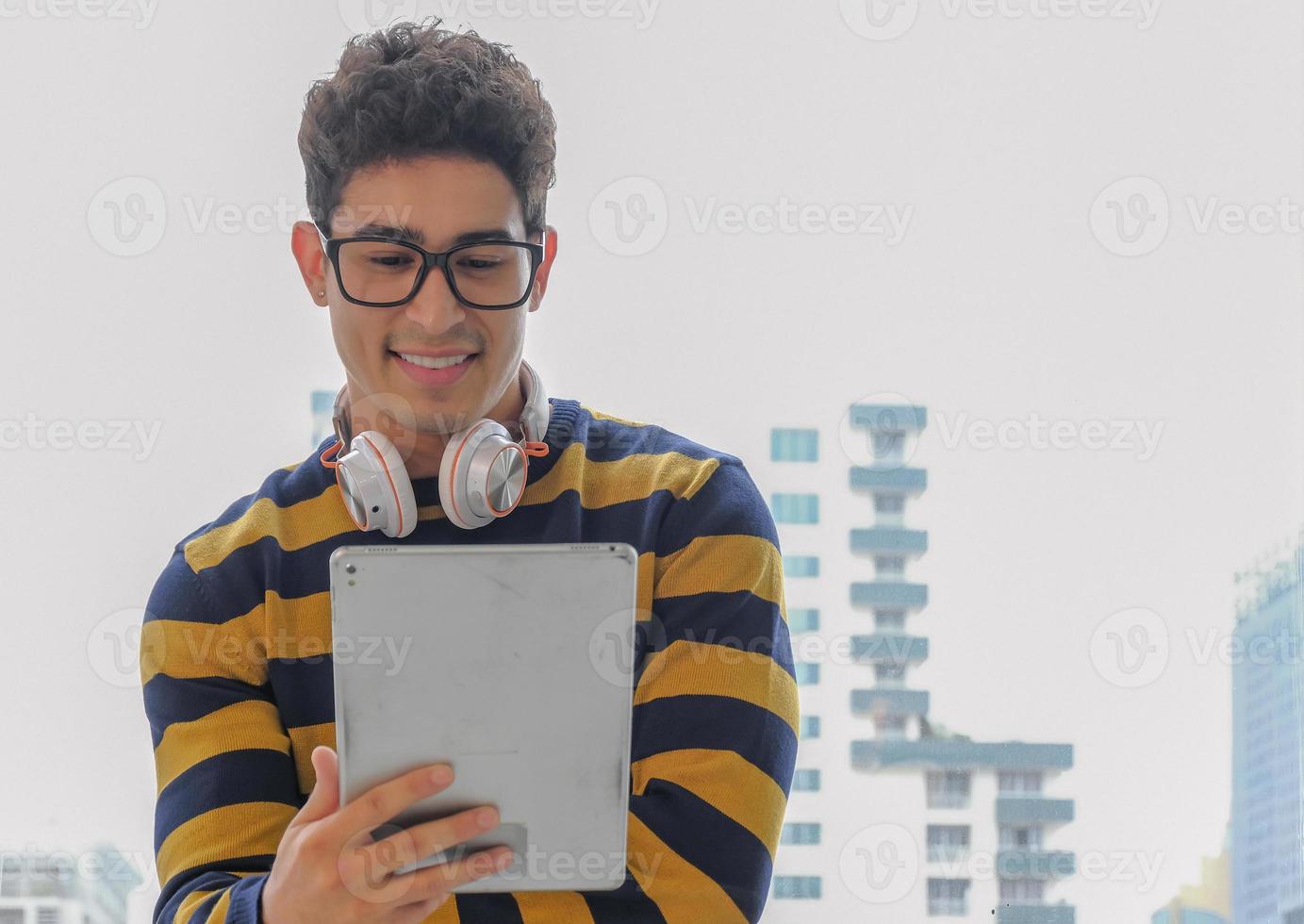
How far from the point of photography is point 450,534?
4.56 feet

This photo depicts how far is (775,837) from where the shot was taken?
1.22 m

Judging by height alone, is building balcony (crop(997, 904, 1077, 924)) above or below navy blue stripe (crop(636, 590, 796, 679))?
below

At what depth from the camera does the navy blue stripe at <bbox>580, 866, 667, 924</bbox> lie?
3.81 ft

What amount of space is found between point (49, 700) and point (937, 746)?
1602 millimetres

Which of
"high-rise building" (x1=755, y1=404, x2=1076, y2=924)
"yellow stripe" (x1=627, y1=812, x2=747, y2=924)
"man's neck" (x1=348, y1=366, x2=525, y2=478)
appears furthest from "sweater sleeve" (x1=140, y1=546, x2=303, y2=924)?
"high-rise building" (x1=755, y1=404, x2=1076, y2=924)

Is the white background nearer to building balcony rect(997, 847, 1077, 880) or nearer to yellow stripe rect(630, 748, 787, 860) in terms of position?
building balcony rect(997, 847, 1077, 880)

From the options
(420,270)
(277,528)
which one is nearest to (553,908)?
(277,528)

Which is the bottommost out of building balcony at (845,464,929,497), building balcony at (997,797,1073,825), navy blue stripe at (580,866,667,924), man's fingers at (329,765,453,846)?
building balcony at (997,797,1073,825)

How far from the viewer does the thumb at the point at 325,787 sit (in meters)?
1.04

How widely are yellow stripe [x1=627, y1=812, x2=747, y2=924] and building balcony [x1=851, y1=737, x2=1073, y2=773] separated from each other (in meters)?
1.22

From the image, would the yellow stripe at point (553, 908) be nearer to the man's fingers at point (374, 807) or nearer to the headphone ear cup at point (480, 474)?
the man's fingers at point (374, 807)

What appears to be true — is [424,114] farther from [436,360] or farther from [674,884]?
[674,884]

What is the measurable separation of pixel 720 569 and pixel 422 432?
1.24 ft

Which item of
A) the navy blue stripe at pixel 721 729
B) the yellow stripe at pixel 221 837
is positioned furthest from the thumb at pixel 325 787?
the navy blue stripe at pixel 721 729
